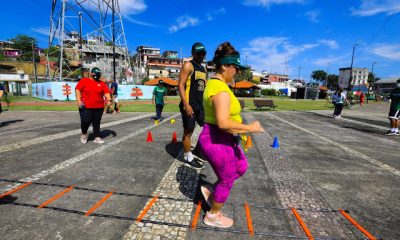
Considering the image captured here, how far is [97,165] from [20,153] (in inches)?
82.9

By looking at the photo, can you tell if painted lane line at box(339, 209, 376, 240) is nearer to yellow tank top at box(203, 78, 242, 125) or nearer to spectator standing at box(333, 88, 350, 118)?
yellow tank top at box(203, 78, 242, 125)

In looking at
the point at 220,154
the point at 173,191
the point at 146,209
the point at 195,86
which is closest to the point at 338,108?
the point at 195,86

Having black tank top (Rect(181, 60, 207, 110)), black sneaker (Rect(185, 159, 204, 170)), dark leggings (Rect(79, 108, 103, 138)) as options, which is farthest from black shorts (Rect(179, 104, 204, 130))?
dark leggings (Rect(79, 108, 103, 138))

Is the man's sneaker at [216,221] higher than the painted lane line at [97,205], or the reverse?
the man's sneaker at [216,221]

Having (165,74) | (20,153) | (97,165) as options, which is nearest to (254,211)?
(97,165)

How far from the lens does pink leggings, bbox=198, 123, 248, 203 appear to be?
6.98ft

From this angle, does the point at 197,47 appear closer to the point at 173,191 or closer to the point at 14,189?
the point at 173,191

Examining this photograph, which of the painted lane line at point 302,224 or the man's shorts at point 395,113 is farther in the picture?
the man's shorts at point 395,113

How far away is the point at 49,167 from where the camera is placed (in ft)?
13.1

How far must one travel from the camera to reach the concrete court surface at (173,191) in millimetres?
2350

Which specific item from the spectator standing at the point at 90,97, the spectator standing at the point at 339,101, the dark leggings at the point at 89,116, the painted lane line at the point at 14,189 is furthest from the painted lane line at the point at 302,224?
the spectator standing at the point at 339,101

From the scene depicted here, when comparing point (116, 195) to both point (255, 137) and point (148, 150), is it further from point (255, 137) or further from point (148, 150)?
point (255, 137)

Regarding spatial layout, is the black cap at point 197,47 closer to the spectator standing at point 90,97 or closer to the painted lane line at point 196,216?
the painted lane line at point 196,216

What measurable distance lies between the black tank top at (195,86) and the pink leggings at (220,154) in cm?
177
